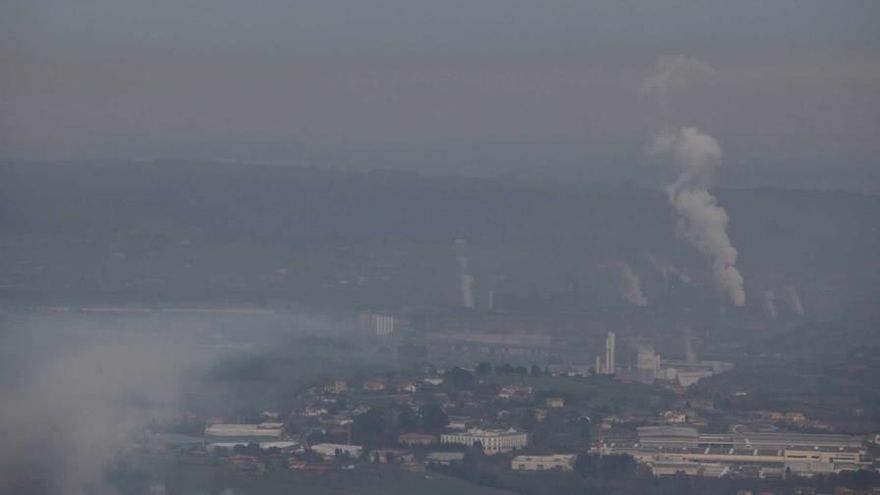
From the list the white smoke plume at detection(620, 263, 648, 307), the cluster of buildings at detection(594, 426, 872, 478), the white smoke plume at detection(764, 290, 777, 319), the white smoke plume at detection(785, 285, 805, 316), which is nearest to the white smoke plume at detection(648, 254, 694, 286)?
the white smoke plume at detection(620, 263, 648, 307)

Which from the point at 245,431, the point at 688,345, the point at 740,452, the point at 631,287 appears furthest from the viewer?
the point at 631,287

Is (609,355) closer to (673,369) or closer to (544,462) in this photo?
(673,369)

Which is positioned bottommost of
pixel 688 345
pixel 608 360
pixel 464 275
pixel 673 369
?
pixel 673 369

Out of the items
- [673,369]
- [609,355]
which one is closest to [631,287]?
[609,355]

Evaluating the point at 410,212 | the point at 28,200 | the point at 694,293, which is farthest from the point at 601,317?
the point at 28,200

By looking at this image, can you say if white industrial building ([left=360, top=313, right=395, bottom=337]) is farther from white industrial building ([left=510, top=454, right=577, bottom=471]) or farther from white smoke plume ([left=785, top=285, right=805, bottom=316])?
white industrial building ([left=510, top=454, right=577, bottom=471])

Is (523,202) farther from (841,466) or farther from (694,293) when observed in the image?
(841,466)
